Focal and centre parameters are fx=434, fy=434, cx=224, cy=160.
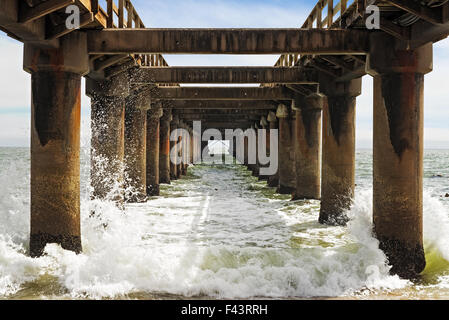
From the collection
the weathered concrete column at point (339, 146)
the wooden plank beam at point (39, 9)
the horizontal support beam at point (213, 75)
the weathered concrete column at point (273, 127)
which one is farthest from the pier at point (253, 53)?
the weathered concrete column at point (273, 127)

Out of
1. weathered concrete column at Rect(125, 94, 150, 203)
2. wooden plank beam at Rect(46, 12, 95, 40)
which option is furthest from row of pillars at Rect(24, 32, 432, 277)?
weathered concrete column at Rect(125, 94, 150, 203)

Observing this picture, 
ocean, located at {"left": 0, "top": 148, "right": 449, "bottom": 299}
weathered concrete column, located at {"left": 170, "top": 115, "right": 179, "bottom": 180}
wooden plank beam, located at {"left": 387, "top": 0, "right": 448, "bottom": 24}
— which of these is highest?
wooden plank beam, located at {"left": 387, "top": 0, "right": 448, "bottom": 24}

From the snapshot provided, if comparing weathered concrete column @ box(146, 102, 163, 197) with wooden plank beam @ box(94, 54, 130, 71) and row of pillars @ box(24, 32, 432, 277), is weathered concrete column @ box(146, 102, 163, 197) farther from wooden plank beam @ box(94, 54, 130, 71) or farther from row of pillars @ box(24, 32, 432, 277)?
row of pillars @ box(24, 32, 432, 277)

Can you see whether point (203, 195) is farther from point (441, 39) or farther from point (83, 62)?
point (441, 39)

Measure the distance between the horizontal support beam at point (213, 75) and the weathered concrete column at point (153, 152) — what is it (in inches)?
222

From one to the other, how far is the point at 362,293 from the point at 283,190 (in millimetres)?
12593

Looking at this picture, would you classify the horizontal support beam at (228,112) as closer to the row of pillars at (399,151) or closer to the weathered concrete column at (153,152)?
the weathered concrete column at (153,152)

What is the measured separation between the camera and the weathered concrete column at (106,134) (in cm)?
1188

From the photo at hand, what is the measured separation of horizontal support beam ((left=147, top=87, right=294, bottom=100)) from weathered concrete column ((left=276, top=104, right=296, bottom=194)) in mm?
3021

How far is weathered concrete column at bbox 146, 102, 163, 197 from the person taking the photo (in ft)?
59.1

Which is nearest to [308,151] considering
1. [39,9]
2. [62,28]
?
[62,28]

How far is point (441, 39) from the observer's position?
24.7ft

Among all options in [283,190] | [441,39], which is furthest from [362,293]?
[283,190]
